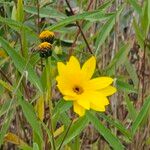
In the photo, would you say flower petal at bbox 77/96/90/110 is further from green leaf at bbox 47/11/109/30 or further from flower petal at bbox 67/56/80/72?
green leaf at bbox 47/11/109/30

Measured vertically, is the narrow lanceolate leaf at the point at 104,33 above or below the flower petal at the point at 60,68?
below

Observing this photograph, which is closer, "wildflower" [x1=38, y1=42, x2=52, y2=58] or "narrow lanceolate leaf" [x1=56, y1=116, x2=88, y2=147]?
"wildflower" [x1=38, y1=42, x2=52, y2=58]

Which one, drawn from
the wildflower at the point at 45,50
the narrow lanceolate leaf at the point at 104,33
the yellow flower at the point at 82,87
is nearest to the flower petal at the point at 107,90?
the yellow flower at the point at 82,87

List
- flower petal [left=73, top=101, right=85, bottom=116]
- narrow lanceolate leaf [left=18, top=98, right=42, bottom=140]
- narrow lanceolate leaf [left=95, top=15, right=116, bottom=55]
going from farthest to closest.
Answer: narrow lanceolate leaf [left=95, top=15, right=116, bottom=55], narrow lanceolate leaf [left=18, top=98, right=42, bottom=140], flower petal [left=73, top=101, right=85, bottom=116]

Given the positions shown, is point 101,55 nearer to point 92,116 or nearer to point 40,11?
point 40,11

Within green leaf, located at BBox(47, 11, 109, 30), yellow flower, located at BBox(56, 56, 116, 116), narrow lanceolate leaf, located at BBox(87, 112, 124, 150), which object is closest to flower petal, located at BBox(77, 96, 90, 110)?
yellow flower, located at BBox(56, 56, 116, 116)

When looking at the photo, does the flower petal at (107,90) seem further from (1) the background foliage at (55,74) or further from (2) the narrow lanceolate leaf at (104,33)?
(2) the narrow lanceolate leaf at (104,33)

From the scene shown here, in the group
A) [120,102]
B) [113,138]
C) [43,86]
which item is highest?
[43,86]

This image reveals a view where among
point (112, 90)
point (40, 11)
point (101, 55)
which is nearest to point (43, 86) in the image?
point (112, 90)

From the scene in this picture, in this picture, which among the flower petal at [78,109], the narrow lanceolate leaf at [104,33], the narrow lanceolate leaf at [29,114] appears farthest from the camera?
A: the narrow lanceolate leaf at [104,33]
